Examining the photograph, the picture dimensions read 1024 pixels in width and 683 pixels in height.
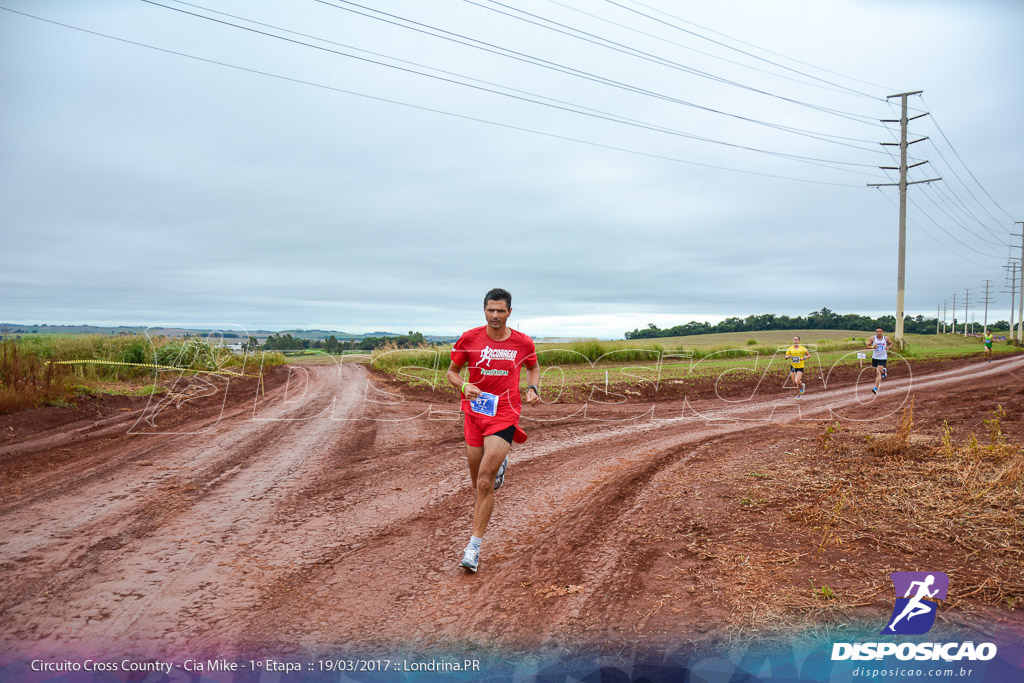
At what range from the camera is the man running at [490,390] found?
5227 mm

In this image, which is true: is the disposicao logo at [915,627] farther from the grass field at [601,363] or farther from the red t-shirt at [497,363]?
the grass field at [601,363]

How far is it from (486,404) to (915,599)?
3.60 m

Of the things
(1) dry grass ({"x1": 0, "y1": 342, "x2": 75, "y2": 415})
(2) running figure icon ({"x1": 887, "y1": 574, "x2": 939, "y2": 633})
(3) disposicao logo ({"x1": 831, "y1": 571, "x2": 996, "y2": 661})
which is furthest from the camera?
(1) dry grass ({"x1": 0, "y1": 342, "x2": 75, "y2": 415})

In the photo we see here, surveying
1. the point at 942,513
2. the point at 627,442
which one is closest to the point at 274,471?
the point at 627,442

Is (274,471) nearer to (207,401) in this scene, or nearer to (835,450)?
(835,450)

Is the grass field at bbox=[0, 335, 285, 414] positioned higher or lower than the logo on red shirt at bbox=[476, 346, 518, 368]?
lower

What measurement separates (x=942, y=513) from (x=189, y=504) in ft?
26.3

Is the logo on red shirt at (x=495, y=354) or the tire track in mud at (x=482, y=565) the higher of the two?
the logo on red shirt at (x=495, y=354)

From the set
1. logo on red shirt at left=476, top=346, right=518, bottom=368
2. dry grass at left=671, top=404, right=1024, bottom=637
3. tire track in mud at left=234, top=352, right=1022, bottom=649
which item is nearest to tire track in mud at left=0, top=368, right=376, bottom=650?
tire track in mud at left=234, top=352, right=1022, bottom=649

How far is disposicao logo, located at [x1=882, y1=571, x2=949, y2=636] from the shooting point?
401 centimetres

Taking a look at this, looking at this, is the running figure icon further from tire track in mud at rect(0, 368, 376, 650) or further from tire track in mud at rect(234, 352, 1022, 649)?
tire track in mud at rect(0, 368, 376, 650)

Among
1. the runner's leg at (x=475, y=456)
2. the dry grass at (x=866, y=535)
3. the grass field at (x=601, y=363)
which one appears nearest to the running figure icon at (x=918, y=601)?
the dry grass at (x=866, y=535)

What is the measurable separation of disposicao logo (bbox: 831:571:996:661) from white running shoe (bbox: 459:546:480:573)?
8.68 ft

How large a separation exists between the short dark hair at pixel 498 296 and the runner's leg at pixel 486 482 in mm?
1281
